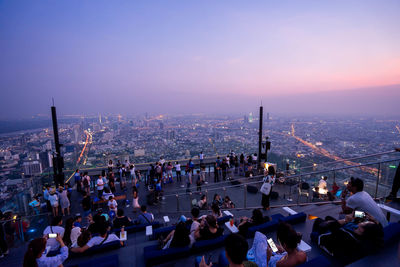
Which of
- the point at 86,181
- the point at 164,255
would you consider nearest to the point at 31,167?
the point at 86,181

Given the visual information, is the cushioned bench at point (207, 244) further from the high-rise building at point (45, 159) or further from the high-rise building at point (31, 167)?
the high-rise building at point (31, 167)


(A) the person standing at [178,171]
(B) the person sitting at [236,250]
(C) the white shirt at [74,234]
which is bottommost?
(A) the person standing at [178,171]

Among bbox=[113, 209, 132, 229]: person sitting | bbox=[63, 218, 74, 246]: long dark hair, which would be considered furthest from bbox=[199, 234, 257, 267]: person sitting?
bbox=[113, 209, 132, 229]: person sitting

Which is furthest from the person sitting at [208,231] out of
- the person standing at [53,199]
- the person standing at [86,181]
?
the person standing at [86,181]

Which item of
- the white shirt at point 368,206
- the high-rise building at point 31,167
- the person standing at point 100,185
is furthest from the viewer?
the high-rise building at point 31,167

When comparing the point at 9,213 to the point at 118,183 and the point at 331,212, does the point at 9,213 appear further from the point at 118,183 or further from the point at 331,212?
the point at 331,212
